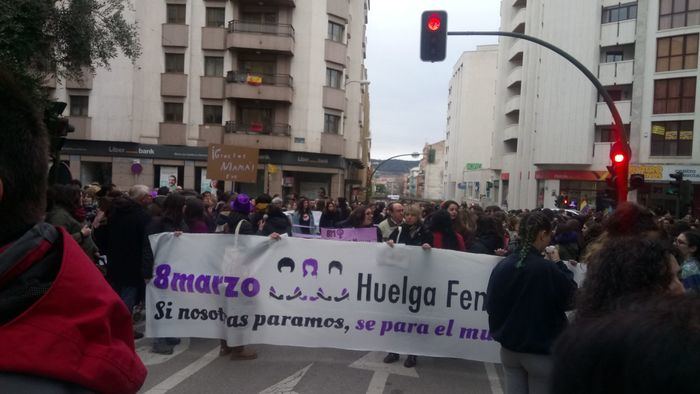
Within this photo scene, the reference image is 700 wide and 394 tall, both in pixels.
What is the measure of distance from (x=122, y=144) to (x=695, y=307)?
36889 mm

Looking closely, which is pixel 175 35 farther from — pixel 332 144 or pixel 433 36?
pixel 433 36

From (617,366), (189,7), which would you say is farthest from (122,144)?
(617,366)

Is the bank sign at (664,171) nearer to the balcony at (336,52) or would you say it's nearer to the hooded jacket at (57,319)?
the balcony at (336,52)

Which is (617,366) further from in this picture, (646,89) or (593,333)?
(646,89)

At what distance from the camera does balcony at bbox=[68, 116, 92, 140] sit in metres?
34.0

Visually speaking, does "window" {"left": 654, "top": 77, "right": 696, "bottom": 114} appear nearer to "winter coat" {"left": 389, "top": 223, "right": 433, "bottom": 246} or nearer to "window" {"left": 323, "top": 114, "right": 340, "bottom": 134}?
"window" {"left": 323, "top": 114, "right": 340, "bottom": 134}

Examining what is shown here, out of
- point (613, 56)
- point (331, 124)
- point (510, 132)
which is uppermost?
point (613, 56)

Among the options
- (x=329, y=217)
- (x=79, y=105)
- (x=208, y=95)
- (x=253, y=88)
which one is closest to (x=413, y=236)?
(x=329, y=217)

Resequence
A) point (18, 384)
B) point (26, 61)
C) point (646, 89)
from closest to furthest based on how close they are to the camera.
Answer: point (18, 384) < point (26, 61) < point (646, 89)

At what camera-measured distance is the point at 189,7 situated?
3441 cm

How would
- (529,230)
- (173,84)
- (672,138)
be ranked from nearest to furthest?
(529,230) < (173,84) < (672,138)

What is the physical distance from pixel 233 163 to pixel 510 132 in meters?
41.8

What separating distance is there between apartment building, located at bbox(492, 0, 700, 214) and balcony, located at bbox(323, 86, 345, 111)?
1639 centimetres

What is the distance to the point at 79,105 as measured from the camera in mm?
34188
